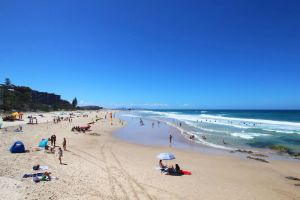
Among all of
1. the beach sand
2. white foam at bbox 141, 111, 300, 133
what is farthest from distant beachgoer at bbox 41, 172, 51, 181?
white foam at bbox 141, 111, 300, 133

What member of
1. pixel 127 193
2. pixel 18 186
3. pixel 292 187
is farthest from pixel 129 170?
pixel 292 187

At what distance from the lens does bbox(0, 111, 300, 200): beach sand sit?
36.8 feet

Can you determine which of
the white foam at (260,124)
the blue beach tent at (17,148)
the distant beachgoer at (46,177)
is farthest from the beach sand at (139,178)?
the white foam at (260,124)

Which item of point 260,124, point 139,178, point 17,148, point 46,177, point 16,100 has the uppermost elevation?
point 16,100

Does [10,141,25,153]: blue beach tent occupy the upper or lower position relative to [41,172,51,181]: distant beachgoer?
upper

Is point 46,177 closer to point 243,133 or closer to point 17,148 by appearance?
point 17,148

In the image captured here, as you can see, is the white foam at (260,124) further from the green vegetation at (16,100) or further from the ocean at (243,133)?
the green vegetation at (16,100)

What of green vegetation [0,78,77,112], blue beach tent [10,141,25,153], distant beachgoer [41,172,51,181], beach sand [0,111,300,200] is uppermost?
green vegetation [0,78,77,112]

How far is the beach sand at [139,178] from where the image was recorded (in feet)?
36.8

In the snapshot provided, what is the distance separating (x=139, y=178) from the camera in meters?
13.8

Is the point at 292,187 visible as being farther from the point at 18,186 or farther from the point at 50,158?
the point at 50,158

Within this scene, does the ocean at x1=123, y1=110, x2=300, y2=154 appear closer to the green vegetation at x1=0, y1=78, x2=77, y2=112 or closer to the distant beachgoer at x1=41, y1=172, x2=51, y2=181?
the distant beachgoer at x1=41, y1=172, x2=51, y2=181

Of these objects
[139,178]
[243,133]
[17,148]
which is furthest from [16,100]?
[139,178]

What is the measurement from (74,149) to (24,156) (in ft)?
16.7
